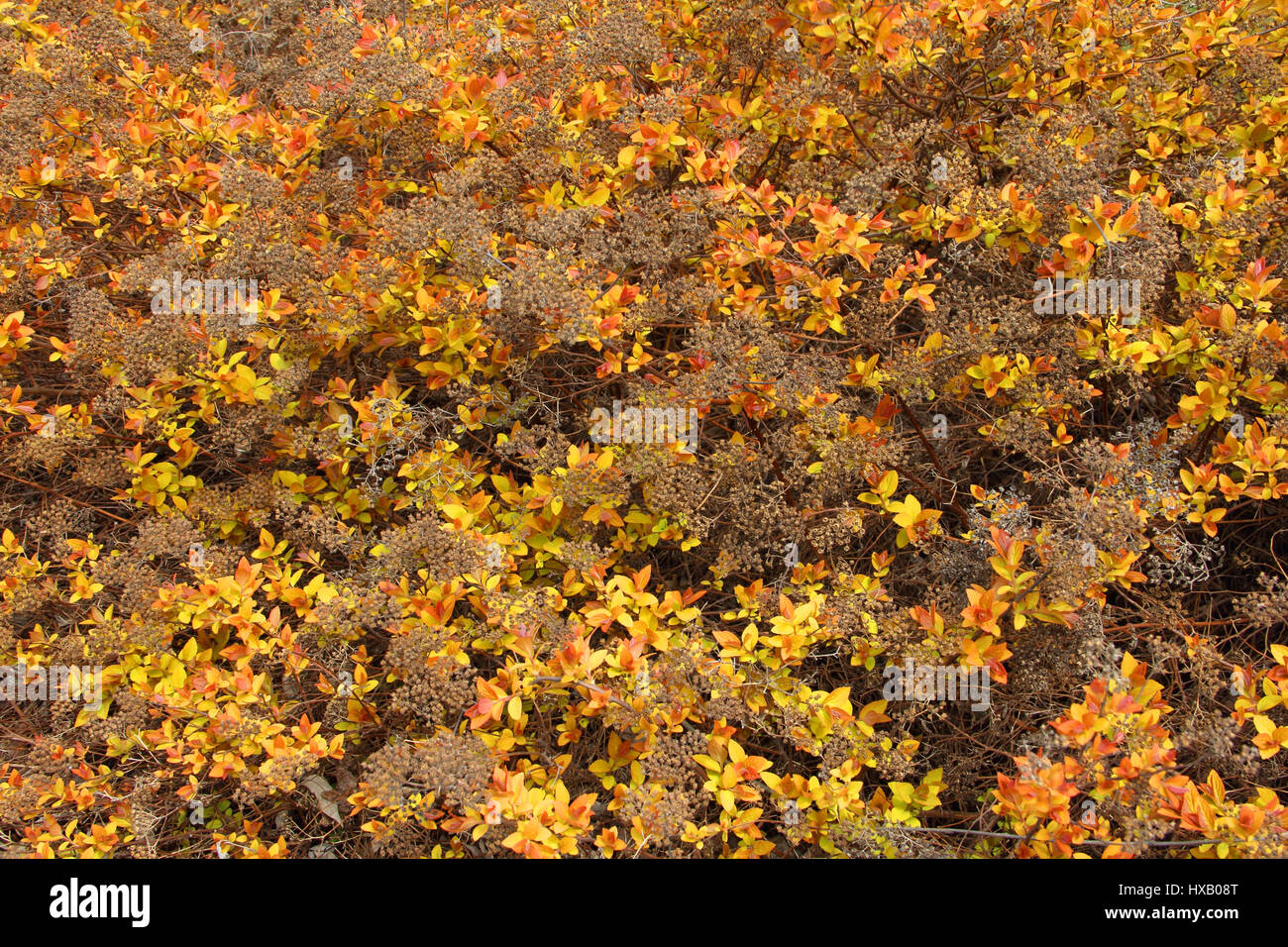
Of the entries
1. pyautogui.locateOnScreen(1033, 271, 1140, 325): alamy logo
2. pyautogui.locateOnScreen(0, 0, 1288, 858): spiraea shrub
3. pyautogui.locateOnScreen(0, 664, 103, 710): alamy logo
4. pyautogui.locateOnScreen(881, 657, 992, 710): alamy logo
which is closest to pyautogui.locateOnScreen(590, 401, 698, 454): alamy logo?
pyautogui.locateOnScreen(0, 0, 1288, 858): spiraea shrub

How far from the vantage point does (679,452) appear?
2.34 meters

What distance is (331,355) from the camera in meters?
3.01

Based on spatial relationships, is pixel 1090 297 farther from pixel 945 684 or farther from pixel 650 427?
pixel 650 427

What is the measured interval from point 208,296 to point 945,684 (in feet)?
8.33

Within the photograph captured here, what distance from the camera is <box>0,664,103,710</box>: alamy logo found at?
243 centimetres

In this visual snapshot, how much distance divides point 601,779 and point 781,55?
256 centimetres

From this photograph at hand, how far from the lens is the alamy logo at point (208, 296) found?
8.56 ft

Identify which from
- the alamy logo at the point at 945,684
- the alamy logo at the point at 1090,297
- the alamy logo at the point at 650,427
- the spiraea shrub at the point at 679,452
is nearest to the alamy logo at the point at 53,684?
the spiraea shrub at the point at 679,452

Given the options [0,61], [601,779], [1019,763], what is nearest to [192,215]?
[0,61]
